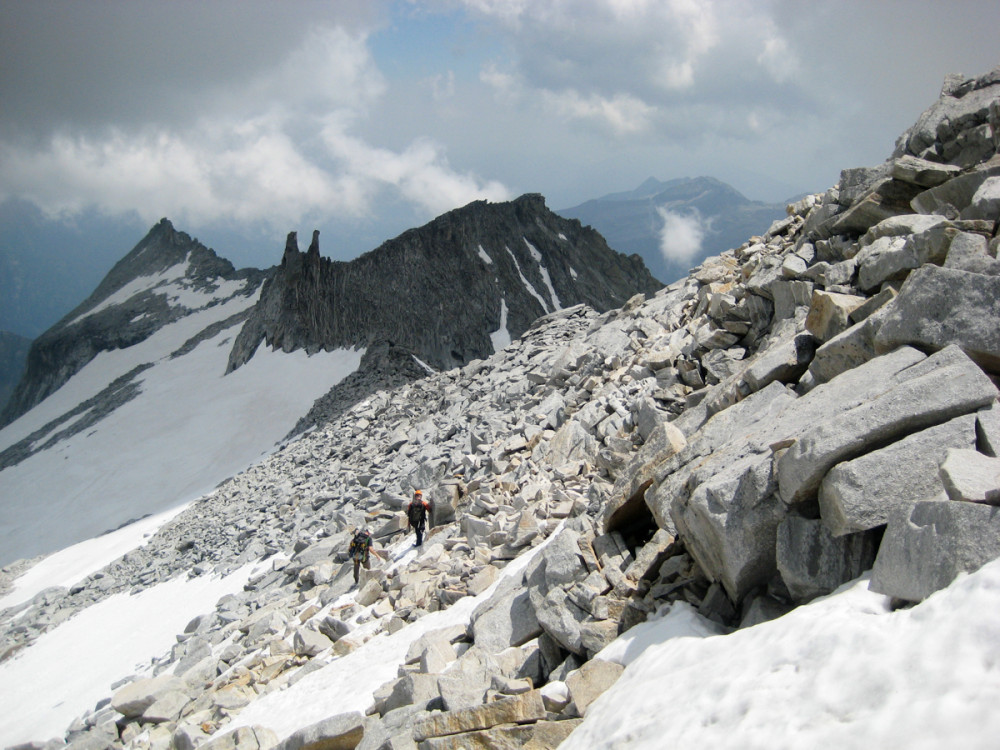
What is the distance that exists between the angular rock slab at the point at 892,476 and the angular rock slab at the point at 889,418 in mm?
205

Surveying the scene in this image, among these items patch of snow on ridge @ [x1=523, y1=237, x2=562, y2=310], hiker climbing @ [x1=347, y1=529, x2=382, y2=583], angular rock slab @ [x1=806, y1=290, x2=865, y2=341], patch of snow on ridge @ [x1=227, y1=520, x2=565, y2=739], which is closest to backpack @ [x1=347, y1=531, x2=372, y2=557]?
hiker climbing @ [x1=347, y1=529, x2=382, y2=583]

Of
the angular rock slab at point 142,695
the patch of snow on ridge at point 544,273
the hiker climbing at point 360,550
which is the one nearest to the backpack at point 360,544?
the hiker climbing at point 360,550

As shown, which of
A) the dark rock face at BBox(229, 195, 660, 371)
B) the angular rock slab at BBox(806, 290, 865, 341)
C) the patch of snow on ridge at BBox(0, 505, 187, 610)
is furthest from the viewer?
the dark rock face at BBox(229, 195, 660, 371)

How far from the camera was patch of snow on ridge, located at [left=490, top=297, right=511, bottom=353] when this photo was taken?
70875 millimetres

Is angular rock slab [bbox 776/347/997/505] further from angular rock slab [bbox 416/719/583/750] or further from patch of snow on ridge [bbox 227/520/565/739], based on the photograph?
patch of snow on ridge [bbox 227/520/565/739]

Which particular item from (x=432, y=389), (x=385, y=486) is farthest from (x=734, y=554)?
(x=432, y=389)

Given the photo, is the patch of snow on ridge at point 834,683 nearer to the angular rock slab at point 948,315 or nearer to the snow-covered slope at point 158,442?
the angular rock slab at point 948,315

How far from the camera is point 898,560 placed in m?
5.00

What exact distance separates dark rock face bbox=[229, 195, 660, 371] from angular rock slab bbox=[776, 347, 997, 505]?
44911mm

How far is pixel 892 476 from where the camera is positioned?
5.53 meters

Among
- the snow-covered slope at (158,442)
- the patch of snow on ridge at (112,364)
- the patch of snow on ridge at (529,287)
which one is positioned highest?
the patch of snow on ridge at (112,364)

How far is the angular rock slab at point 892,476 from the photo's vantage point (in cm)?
547

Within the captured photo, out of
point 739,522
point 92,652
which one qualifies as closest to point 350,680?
point 739,522

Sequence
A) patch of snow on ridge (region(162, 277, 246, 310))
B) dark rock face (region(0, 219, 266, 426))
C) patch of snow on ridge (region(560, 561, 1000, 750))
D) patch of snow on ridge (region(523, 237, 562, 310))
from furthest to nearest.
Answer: patch of snow on ridge (region(162, 277, 246, 310)) → dark rock face (region(0, 219, 266, 426)) → patch of snow on ridge (region(523, 237, 562, 310)) → patch of snow on ridge (region(560, 561, 1000, 750))
